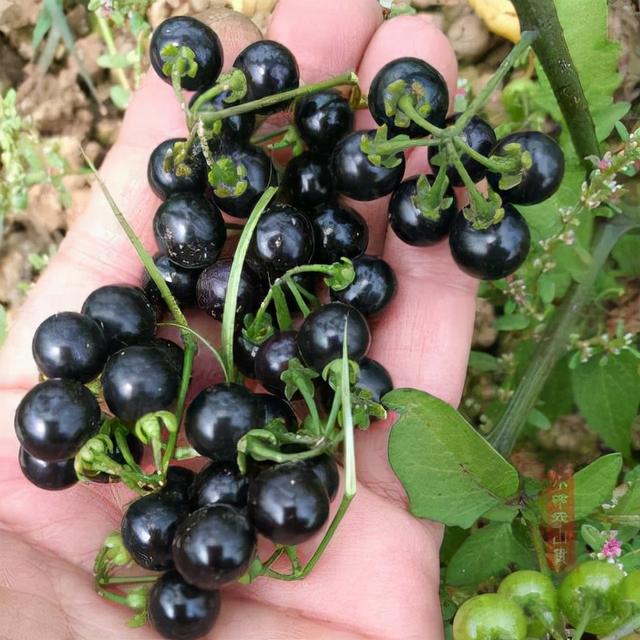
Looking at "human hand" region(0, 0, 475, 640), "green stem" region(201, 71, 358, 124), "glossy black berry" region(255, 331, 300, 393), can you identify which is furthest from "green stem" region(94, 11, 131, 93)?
"glossy black berry" region(255, 331, 300, 393)

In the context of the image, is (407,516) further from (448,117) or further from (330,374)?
(448,117)

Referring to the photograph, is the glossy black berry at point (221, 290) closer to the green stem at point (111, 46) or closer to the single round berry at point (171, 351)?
the single round berry at point (171, 351)

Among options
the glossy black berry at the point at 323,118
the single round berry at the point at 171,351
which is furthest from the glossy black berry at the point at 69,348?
the glossy black berry at the point at 323,118

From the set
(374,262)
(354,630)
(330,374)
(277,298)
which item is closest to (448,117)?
(374,262)

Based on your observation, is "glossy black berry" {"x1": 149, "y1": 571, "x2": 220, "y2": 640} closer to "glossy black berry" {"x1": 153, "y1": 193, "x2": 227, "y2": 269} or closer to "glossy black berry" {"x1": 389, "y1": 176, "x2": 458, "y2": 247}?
"glossy black berry" {"x1": 153, "y1": 193, "x2": 227, "y2": 269}

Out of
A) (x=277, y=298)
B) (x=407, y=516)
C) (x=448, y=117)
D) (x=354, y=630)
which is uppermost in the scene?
(x=448, y=117)
